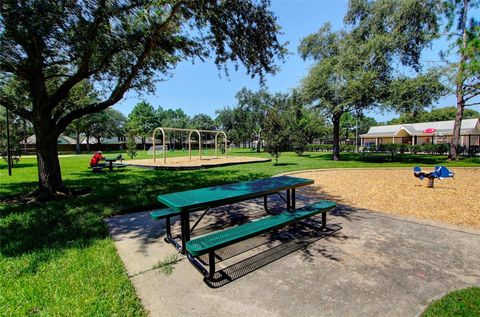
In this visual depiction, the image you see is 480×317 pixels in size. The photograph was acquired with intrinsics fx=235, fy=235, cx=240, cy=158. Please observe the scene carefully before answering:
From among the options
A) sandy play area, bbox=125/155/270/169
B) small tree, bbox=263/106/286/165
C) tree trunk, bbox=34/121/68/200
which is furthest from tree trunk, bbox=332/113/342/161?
tree trunk, bbox=34/121/68/200

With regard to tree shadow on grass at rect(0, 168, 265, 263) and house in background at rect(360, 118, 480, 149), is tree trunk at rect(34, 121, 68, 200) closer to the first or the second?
tree shadow on grass at rect(0, 168, 265, 263)

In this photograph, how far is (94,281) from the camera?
2670 millimetres

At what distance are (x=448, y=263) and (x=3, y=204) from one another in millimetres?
9368

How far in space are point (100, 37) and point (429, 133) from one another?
1784 inches

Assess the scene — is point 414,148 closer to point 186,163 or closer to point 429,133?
point 429,133

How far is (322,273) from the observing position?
9.44ft

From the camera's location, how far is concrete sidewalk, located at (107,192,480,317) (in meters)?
2.31

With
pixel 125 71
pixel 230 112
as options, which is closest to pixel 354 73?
pixel 125 71

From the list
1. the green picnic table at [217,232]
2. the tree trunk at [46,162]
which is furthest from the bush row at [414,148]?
the tree trunk at [46,162]

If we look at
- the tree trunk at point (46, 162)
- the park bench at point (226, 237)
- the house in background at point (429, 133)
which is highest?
the house in background at point (429, 133)

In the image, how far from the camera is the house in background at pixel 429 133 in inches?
1339

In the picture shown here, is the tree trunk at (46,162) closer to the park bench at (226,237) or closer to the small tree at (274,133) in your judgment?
the park bench at (226,237)

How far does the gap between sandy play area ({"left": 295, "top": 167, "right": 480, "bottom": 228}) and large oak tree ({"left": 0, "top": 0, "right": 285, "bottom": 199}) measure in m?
4.61

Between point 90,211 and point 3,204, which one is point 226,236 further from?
point 3,204
